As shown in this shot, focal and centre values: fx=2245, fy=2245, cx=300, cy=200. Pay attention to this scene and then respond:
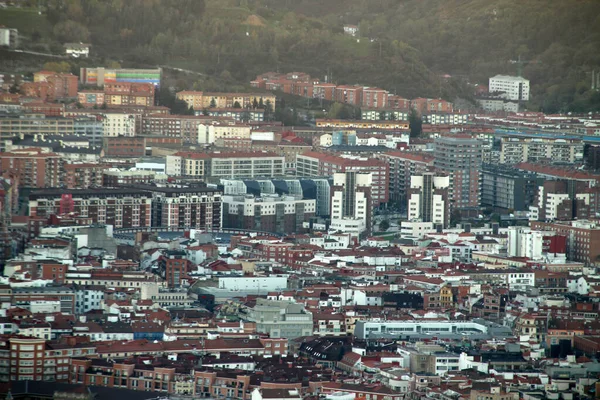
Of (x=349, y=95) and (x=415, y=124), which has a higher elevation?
(x=349, y=95)

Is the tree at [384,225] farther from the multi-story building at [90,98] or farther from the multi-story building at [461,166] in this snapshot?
the multi-story building at [90,98]

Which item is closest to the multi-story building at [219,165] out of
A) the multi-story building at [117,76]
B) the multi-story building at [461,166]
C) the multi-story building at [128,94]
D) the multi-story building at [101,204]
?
the multi-story building at [461,166]

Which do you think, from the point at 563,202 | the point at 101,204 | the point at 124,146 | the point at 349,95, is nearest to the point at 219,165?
the point at 124,146

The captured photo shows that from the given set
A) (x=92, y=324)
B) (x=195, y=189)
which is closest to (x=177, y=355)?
(x=92, y=324)

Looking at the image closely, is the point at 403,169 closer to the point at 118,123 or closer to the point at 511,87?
the point at 118,123

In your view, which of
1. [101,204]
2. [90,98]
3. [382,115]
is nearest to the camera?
[101,204]

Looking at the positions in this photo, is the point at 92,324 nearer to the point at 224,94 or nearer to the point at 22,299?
the point at 22,299

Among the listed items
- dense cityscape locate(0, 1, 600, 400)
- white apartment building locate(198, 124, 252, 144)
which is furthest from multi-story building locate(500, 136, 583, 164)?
white apartment building locate(198, 124, 252, 144)

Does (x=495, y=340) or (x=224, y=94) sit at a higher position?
(x=224, y=94)
